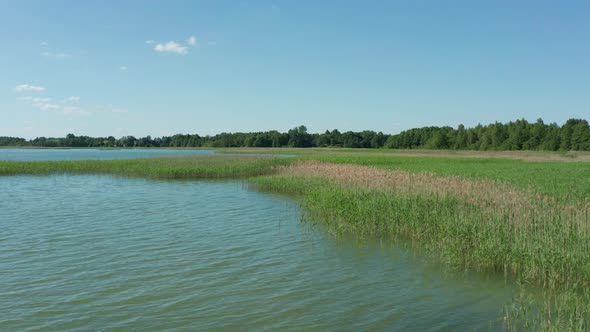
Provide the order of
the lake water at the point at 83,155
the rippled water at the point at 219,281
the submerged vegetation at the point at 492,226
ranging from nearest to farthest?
the rippled water at the point at 219,281 < the submerged vegetation at the point at 492,226 < the lake water at the point at 83,155

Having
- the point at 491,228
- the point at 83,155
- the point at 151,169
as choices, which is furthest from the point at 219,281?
the point at 83,155

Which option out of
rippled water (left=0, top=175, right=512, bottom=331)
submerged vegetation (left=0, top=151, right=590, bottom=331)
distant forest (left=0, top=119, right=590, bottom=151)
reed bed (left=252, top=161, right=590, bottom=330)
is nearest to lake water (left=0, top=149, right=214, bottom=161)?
distant forest (left=0, top=119, right=590, bottom=151)

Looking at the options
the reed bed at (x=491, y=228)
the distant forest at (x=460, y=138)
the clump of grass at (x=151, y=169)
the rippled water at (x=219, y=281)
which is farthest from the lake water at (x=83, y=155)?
the reed bed at (x=491, y=228)

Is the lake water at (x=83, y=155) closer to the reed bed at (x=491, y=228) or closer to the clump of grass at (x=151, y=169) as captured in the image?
the clump of grass at (x=151, y=169)

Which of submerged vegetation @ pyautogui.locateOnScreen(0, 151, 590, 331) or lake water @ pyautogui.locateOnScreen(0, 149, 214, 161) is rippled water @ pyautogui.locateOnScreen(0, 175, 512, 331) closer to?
submerged vegetation @ pyautogui.locateOnScreen(0, 151, 590, 331)

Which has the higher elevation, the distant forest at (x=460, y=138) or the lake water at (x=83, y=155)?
the distant forest at (x=460, y=138)

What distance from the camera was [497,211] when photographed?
11.8 m

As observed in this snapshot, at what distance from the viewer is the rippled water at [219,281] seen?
7.28 metres

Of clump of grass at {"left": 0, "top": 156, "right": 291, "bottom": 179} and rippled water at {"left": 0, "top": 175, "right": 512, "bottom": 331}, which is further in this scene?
clump of grass at {"left": 0, "top": 156, "right": 291, "bottom": 179}

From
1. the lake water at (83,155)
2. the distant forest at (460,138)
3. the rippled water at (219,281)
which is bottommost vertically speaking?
the rippled water at (219,281)

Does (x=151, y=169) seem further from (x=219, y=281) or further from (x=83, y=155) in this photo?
(x=83, y=155)

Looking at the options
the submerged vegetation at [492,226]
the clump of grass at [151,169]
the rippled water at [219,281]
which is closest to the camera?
the rippled water at [219,281]

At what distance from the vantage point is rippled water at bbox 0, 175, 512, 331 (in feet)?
23.9

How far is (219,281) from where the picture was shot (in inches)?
368
